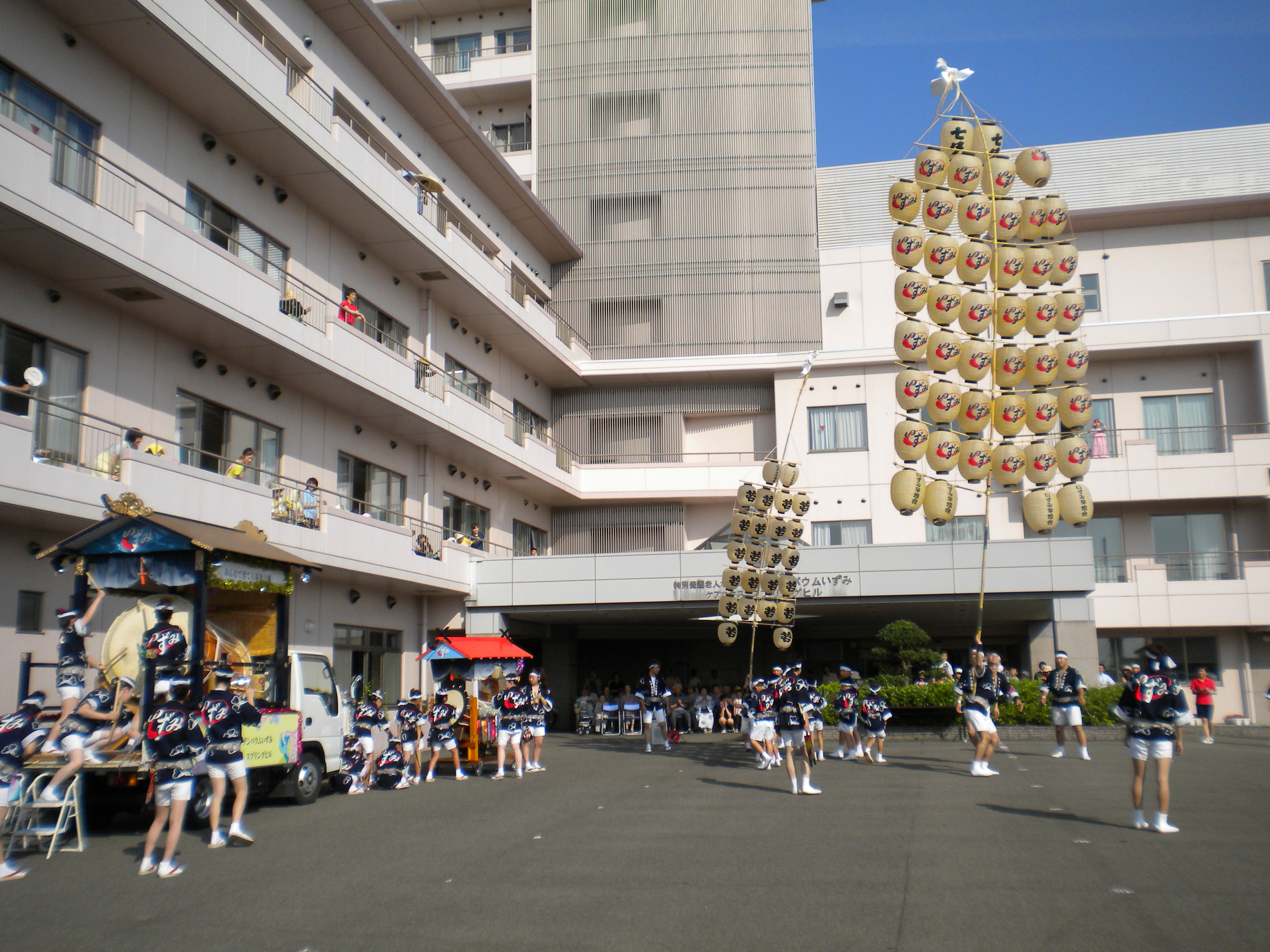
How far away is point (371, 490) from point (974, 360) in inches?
559

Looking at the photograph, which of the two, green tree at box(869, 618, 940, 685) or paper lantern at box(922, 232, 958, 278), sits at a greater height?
paper lantern at box(922, 232, 958, 278)

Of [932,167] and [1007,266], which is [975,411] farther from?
[932,167]

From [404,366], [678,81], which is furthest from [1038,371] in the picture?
[678,81]

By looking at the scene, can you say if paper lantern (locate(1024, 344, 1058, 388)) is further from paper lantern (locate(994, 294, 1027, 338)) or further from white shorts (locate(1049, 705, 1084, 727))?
white shorts (locate(1049, 705, 1084, 727))

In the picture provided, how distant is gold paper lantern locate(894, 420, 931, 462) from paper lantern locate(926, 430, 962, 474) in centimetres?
28

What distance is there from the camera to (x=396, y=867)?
9.30 meters

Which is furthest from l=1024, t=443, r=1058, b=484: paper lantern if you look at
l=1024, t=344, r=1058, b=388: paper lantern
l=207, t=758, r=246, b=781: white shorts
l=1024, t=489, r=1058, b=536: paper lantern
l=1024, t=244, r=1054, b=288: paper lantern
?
l=207, t=758, r=246, b=781: white shorts

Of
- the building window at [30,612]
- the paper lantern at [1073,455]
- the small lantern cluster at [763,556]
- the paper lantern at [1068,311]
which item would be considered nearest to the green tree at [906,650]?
the small lantern cluster at [763,556]

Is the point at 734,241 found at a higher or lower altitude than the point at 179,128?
higher

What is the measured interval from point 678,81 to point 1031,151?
63.6ft

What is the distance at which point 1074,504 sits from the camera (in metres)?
19.7

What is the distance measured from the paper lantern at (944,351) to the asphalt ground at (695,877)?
27.8 ft

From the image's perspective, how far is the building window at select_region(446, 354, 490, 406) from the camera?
28.3 m

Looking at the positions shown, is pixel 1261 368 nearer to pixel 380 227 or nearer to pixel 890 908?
pixel 380 227
